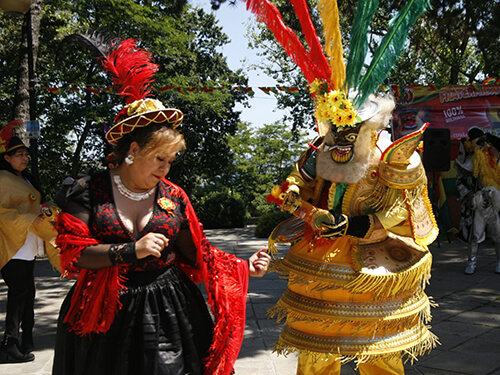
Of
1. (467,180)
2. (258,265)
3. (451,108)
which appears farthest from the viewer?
(451,108)

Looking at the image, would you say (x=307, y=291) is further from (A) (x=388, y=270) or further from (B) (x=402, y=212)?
(B) (x=402, y=212)

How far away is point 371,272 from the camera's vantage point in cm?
309

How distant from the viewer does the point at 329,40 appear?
333 centimetres

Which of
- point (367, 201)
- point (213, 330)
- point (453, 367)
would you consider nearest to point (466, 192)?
point (453, 367)

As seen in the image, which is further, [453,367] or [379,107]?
[453,367]

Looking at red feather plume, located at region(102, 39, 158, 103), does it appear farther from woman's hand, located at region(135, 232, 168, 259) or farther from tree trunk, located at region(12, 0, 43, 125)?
tree trunk, located at region(12, 0, 43, 125)

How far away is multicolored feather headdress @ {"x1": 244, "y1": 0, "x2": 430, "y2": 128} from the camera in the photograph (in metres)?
3.09

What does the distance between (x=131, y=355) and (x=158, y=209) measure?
2.27 ft

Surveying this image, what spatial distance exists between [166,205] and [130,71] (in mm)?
795

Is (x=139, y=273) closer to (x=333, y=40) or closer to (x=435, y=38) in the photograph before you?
(x=333, y=40)

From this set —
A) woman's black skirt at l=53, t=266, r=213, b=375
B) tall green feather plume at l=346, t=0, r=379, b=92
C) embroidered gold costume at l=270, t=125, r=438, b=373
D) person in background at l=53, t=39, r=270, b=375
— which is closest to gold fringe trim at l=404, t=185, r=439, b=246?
embroidered gold costume at l=270, t=125, r=438, b=373

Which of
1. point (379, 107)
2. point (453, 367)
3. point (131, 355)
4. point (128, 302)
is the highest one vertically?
point (379, 107)

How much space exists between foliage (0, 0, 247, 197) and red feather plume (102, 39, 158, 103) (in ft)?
25.2

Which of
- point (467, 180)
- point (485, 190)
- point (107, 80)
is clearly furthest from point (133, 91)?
point (107, 80)
